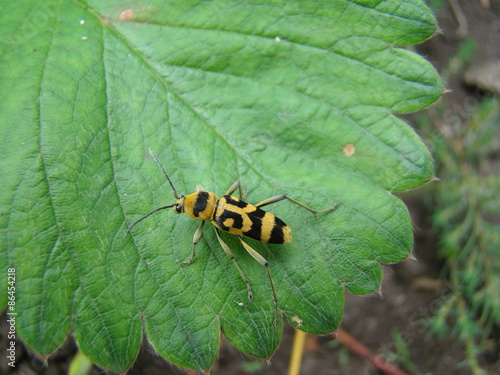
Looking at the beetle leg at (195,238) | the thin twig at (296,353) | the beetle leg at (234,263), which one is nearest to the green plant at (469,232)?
the thin twig at (296,353)

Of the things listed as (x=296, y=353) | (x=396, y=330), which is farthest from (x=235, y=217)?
(x=396, y=330)

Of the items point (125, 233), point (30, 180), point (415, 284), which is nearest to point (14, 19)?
point (30, 180)

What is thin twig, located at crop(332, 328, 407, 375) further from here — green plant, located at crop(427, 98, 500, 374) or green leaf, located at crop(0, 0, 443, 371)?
green leaf, located at crop(0, 0, 443, 371)

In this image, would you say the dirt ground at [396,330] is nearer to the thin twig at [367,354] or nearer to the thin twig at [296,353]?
the thin twig at [367,354]

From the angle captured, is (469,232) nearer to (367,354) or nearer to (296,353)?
(367,354)

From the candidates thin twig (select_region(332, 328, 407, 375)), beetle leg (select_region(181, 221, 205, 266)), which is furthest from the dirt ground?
beetle leg (select_region(181, 221, 205, 266))
